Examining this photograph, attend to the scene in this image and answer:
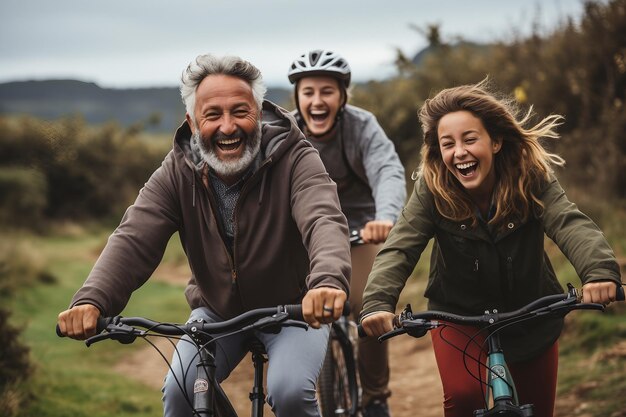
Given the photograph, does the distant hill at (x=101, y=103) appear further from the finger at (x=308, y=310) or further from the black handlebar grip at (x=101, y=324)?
the finger at (x=308, y=310)

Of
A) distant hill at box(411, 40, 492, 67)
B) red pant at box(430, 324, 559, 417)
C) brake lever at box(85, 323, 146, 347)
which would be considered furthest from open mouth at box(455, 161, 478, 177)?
distant hill at box(411, 40, 492, 67)

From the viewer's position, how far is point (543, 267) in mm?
4145

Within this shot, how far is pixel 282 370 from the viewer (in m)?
3.76

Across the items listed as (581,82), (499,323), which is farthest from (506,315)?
(581,82)

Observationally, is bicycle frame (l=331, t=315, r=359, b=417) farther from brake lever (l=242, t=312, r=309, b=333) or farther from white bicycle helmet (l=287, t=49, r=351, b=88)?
brake lever (l=242, t=312, r=309, b=333)

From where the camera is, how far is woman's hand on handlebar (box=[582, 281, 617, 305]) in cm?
337

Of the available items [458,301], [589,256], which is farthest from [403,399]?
[589,256]

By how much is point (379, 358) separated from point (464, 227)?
89.8 inches

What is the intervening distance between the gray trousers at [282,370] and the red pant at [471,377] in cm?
57

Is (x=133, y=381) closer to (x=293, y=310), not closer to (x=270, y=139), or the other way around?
(x=270, y=139)

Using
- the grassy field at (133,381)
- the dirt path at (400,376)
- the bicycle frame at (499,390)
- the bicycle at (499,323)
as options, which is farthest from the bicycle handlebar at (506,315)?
the grassy field at (133,381)

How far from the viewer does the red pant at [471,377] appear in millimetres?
3875

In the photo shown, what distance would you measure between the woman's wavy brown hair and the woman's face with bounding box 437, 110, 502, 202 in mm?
49

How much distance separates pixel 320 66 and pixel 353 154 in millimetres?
665
